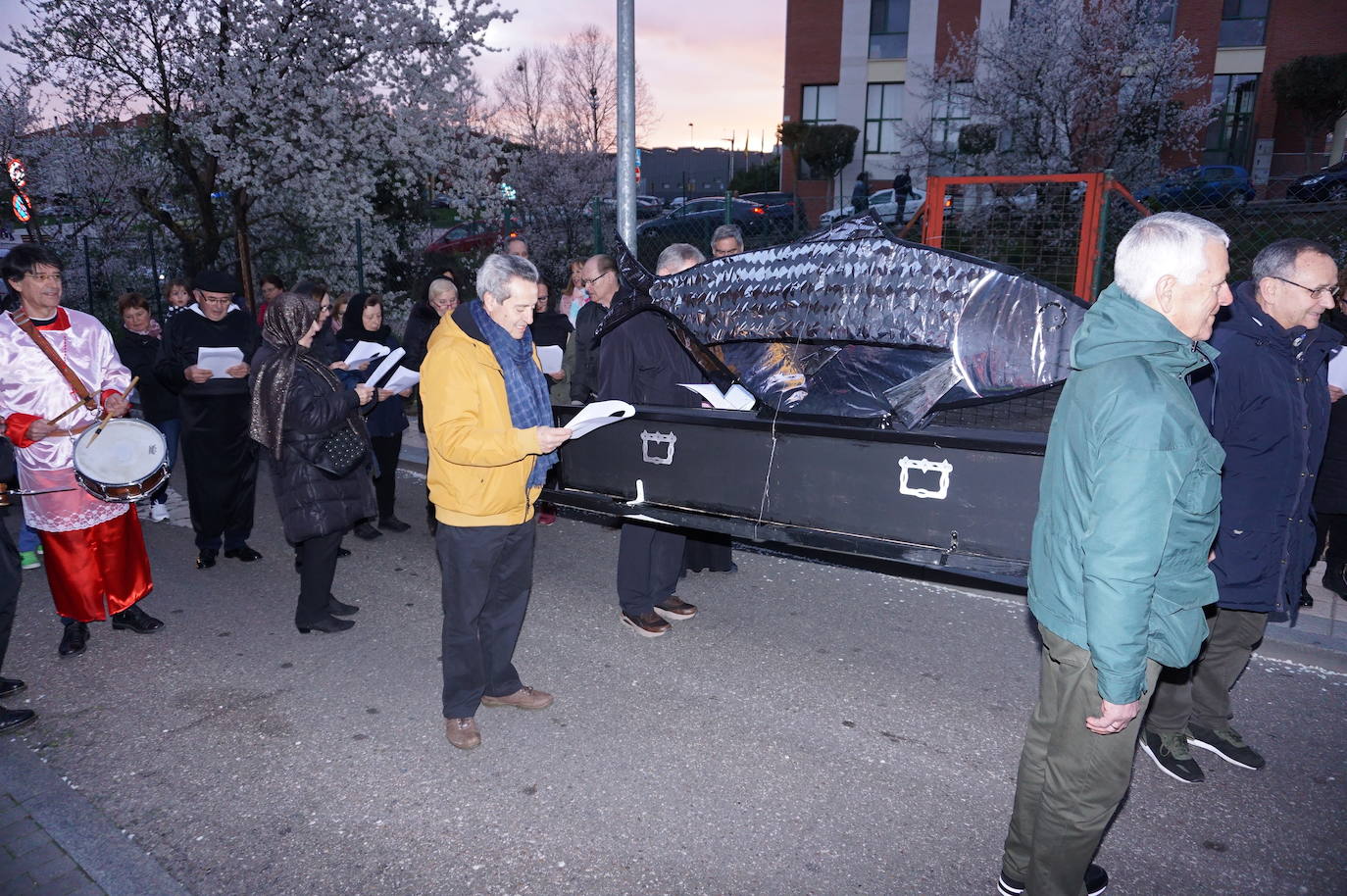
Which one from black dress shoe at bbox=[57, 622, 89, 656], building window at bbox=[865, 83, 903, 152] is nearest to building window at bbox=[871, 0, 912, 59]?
building window at bbox=[865, 83, 903, 152]

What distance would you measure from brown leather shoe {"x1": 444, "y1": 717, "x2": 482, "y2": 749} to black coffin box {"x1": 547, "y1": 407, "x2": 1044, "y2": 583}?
3.69 feet

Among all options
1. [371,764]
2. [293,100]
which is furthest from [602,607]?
[293,100]

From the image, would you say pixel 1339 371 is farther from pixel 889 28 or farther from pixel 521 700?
pixel 889 28

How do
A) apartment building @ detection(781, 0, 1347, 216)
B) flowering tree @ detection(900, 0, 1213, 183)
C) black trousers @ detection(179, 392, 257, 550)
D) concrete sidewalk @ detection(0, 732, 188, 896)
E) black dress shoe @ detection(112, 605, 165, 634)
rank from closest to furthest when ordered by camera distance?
concrete sidewalk @ detection(0, 732, 188, 896), black dress shoe @ detection(112, 605, 165, 634), black trousers @ detection(179, 392, 257, 550), flowering tree @ detection(900, 0, 1213, 183), apartment building @ detection(781, 0, 1347, 216)

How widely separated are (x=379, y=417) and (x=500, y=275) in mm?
3724

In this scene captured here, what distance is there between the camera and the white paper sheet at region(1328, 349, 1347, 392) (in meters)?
4.88

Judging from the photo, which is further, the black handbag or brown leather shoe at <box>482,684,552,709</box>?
the black handbag

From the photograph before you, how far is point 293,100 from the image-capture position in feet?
42.4

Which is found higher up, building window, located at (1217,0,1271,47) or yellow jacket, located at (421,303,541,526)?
building window, located at (1217,0,1271,47)

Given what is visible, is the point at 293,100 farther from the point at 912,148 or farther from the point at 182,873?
the point at 912,148

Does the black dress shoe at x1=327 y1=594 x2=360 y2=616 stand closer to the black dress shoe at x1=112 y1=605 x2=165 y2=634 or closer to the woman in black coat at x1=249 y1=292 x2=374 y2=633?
the woman in black coat at x1=249 y1=292 x2=374 y2=633

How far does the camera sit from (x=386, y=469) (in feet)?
22.7

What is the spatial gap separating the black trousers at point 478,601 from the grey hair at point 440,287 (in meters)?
3.11

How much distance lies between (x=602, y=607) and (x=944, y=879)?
2777 millimetres
